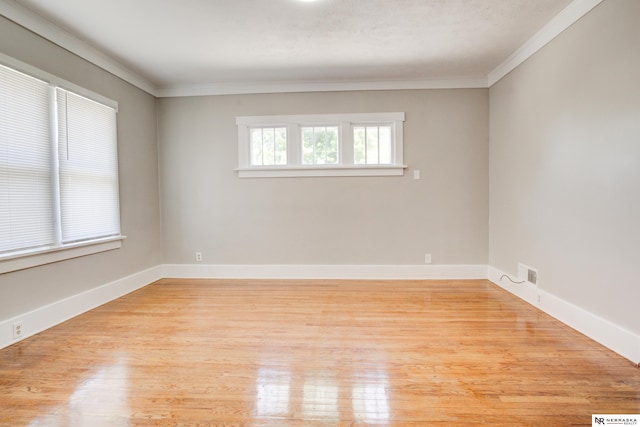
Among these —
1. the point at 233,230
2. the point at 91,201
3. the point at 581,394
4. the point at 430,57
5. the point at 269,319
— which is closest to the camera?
the point at 581,394

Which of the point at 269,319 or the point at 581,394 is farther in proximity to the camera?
the point at 269,319

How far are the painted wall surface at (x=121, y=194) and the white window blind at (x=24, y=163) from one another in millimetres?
229

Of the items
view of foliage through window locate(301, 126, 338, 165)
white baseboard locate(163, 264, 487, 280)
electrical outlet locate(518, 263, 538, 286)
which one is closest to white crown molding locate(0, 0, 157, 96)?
view of foliage through window locate(301, 126, 338, 165)

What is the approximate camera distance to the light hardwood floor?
63.1 inches

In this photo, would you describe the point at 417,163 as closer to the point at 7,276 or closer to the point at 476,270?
the point at 476,270

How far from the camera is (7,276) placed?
7.78 feet

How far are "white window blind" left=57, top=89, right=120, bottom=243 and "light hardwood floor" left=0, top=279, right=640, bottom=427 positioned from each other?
88cm

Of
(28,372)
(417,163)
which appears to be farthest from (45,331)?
(417,163)

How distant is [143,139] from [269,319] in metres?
2.98

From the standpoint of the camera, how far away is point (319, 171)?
4.27 m

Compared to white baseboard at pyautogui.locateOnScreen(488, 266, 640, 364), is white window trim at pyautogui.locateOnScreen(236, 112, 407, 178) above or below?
above

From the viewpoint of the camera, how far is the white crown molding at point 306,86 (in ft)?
13.5

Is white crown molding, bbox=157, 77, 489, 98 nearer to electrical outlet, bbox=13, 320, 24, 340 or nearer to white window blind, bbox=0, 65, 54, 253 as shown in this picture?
white window blind, bbox=0, 65, 54, 253

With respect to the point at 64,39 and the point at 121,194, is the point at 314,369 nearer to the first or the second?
the point at 121,194
